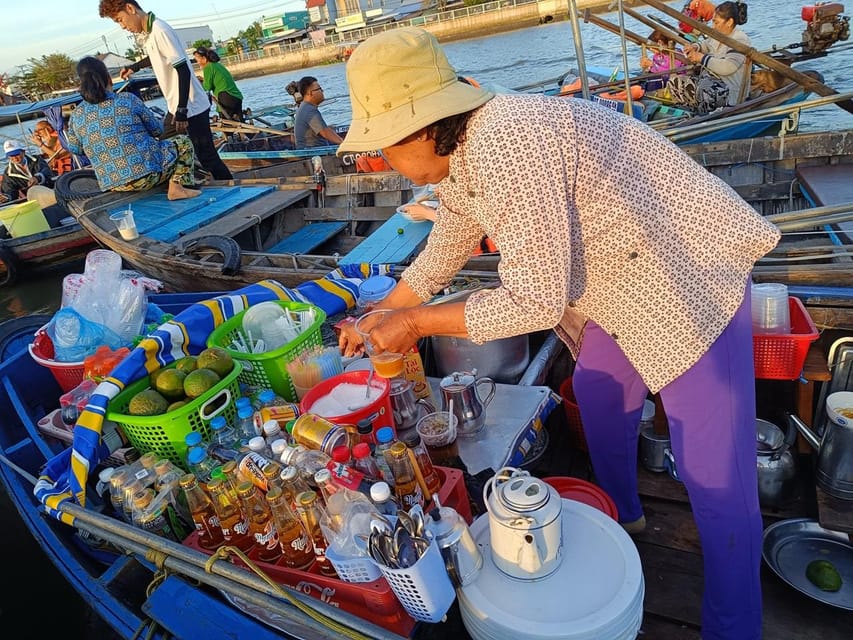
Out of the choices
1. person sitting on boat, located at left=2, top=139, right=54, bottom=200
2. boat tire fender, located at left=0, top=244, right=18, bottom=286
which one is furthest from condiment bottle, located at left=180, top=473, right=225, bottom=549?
person sitting on boat, located at left=2, top=139, right=54, bottom=200

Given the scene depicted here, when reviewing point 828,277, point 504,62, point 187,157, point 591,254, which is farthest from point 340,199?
point 504,62

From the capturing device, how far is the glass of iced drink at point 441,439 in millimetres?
2219

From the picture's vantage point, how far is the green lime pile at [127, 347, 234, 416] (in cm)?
226

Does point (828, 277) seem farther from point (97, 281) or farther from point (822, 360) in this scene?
point (97, 281)

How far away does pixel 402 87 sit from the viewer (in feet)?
4.49

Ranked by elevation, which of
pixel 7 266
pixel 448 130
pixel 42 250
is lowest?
pixel 7 266

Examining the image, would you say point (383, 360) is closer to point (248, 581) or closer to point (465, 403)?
point (465, 403)

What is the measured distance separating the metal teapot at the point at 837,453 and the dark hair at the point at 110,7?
6598 millimetres

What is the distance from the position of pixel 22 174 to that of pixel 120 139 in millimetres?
7487

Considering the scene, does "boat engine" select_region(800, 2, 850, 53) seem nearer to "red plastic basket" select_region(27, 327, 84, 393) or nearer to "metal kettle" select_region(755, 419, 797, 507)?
"metal kettle" select_region(755, 419, 797, 507)

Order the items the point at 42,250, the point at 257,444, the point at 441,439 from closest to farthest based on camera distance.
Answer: the point at 257,444 → the point at 441,439 → the point at 42,250

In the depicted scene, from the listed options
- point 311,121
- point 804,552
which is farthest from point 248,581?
point 311,121

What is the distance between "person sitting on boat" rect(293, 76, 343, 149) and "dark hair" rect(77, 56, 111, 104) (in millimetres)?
2998

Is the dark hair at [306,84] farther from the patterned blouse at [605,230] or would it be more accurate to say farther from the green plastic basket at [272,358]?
the patterned blouse at [605,230]
